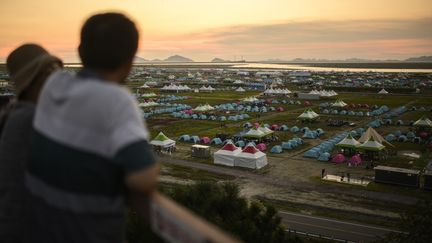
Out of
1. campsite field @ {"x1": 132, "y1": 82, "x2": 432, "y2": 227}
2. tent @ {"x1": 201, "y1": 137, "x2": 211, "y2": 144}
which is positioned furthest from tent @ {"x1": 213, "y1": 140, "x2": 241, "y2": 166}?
tent @ {"x1": 201, "y1": 137, "x2": 211, "y2": 144}

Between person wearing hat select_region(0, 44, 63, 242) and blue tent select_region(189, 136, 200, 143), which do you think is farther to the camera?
blue tent select_region(189, 136, 200, 143)

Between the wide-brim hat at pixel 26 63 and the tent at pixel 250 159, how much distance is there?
1439 inches

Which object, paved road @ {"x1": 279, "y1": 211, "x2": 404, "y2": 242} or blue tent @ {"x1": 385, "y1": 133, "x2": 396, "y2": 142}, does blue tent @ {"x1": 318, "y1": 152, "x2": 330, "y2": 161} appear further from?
paved road @ {"x1": 279, "y1": 211, "x2": 404, "y2": 242}

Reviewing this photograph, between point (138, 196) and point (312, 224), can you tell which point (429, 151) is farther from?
point (138, 196)

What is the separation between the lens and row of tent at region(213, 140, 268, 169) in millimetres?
39469

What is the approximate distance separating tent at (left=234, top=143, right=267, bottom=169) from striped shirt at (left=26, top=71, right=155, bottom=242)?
37368 millimetres

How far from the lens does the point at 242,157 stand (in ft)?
131

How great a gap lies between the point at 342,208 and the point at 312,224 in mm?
4368

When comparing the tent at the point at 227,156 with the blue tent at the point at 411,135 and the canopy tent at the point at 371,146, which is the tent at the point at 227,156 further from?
the blue tent at the point at 411,135

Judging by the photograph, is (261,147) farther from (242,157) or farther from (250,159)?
(250,159)

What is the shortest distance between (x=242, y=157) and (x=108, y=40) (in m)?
38.0

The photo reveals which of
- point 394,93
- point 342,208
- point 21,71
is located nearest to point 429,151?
point 342,208

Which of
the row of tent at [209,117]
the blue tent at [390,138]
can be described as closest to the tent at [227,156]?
the blue tent at [390,138]

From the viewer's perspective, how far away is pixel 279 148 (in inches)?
1820
